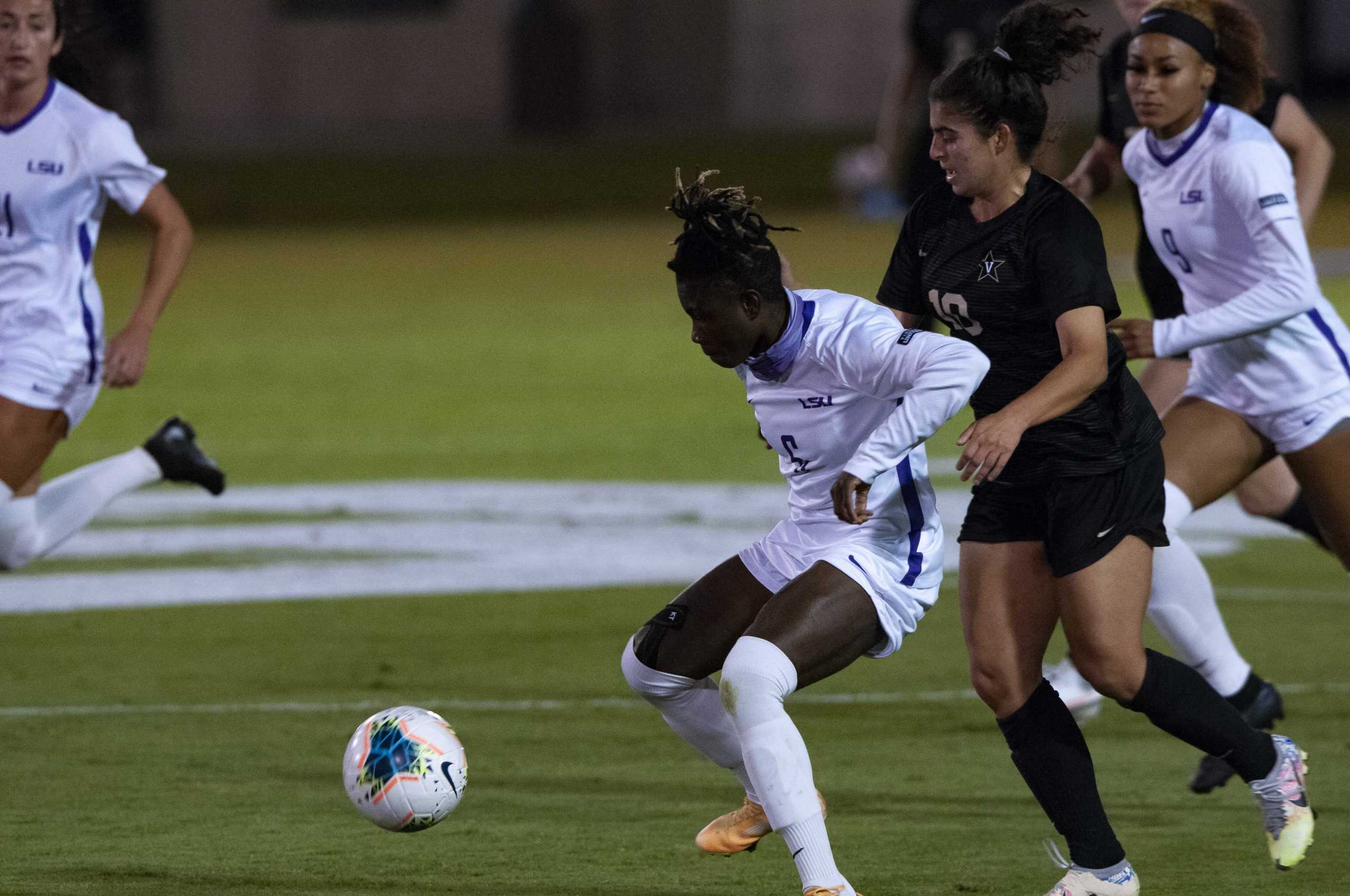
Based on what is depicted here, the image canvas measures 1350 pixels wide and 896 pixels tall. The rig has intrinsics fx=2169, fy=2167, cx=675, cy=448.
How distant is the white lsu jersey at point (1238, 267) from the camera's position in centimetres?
591

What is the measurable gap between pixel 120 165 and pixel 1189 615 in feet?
11.9

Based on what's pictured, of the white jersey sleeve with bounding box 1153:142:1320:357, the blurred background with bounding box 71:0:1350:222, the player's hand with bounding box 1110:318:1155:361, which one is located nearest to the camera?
the player's hand with bounding box 1110:318:1155:361

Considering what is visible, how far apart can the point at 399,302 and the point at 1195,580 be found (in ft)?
47.8

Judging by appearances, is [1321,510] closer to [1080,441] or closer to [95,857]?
[1080,441]

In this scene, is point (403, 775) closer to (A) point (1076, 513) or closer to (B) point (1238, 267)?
(A) point (1076, 513)

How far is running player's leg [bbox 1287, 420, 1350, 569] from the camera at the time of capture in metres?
6.11

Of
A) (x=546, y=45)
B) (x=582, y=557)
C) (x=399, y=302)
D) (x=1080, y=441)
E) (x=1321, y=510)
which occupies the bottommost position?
(x=546, y=45)

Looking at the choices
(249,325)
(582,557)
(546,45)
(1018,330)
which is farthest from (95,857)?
(546,45)

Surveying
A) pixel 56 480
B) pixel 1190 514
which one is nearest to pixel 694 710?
pixel 1190 514

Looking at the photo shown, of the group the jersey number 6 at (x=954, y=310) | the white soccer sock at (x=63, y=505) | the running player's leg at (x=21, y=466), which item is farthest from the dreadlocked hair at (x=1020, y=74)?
the white soccer sock at (x=63, y=505)

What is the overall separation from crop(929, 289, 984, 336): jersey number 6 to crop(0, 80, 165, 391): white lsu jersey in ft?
9.67

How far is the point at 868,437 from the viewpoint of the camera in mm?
4668

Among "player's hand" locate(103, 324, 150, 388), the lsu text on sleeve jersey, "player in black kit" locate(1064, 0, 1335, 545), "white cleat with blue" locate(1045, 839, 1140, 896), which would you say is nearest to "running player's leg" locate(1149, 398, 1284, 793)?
"player in black kit" locate(1064, 0, 1335, 545)

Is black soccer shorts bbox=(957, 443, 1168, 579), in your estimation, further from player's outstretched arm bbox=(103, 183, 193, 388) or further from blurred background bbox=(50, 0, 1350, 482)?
player's outstretched arm bbox=(103, 183, 193, 388)
